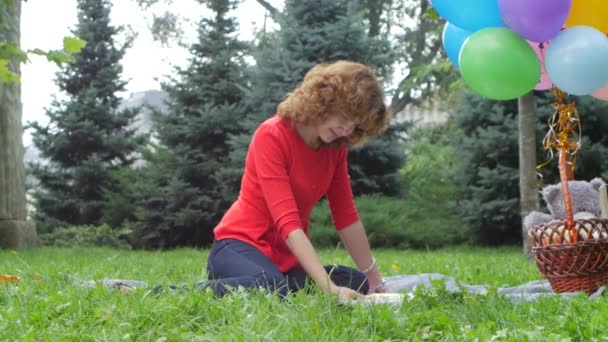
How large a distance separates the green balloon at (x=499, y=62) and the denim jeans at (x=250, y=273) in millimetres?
1117

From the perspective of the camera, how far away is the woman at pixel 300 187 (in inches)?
128

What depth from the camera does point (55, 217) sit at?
1294 centimetres

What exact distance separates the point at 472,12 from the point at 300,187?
47.2 inches

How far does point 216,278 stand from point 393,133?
7340 mm

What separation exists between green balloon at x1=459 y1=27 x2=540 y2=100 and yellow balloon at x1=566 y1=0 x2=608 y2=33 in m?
0.28

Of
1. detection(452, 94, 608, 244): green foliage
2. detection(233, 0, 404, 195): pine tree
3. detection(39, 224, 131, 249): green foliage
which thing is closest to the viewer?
detection(452, 94, 608, 244): green foliage

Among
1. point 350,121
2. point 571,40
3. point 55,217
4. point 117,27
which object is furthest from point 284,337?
point 117,27

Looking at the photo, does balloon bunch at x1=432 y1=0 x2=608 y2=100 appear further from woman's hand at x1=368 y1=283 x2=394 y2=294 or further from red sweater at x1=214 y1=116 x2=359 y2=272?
woman's hand at x1=368 y1=283 x2=394 y2=294

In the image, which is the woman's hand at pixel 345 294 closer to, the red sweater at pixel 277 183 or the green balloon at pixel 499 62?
the red sweater at pixel 277 183

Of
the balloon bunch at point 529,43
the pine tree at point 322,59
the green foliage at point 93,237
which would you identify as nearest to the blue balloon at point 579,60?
the balloon bunch at point 529,43

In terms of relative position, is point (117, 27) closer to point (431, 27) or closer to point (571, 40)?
point (431, 27)

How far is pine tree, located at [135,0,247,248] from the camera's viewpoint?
Answer: 1066 cm

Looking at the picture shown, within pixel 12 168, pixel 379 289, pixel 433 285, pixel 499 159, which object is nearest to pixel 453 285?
pixel 379 289

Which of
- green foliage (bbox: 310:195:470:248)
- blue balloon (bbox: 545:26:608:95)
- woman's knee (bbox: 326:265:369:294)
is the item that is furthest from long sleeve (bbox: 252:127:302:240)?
green foliage (bbox: 310:195:470:248)
